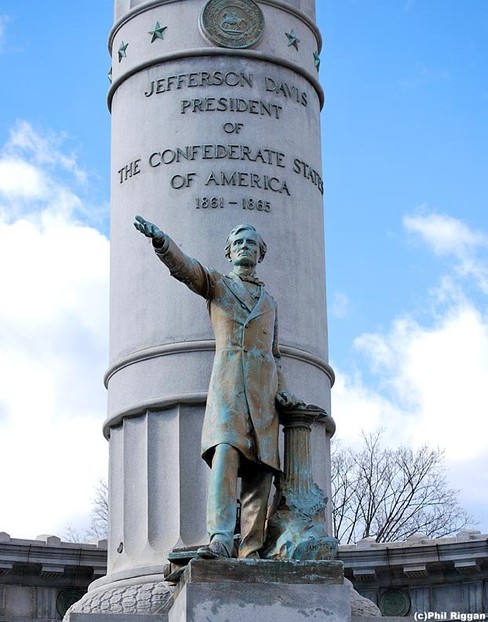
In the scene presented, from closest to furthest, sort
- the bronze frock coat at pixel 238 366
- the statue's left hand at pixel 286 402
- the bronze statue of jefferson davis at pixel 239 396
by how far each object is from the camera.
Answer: the bronze statue of jefferson davis at pixel 239 396 → the bronze frock coat at pixel 238 366 → the statue's left hand at pixel 286 402

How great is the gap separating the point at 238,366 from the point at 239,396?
266 mm

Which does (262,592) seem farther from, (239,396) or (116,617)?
(116,617)

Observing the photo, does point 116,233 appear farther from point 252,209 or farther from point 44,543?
point 44,543

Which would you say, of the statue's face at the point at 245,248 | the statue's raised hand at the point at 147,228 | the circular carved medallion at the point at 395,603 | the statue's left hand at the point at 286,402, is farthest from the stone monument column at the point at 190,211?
the statue's raised hand at the point at 147,228

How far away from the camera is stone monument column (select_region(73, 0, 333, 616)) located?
695 inches

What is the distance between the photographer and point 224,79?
18875 millimetres

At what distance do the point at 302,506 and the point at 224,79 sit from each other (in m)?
8.19

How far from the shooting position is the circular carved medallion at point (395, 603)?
21453 mm

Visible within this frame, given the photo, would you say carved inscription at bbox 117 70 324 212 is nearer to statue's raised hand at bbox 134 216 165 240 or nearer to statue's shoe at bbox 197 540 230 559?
statue's raised hand at bbox 134 216 165 240

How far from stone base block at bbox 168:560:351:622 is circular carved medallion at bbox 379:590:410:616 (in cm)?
1024

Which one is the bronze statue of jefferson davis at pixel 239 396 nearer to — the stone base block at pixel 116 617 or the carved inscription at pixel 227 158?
the stone base block at pixel 116 617

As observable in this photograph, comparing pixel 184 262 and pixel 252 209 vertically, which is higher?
pixel 252 209

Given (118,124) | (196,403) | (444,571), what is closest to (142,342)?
(196,403)

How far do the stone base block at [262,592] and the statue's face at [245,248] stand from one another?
263 cm
